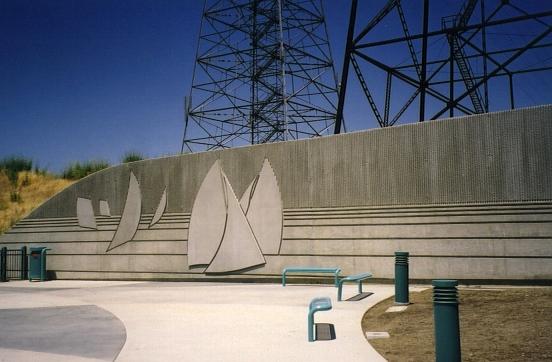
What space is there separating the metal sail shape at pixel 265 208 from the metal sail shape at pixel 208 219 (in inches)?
43.2

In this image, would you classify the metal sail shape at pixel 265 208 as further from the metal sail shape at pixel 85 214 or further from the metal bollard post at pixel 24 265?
the metal bollard post at pixel 24 265

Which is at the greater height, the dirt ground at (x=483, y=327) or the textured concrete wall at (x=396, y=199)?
the textured concrete wall at (x=396, y=199)

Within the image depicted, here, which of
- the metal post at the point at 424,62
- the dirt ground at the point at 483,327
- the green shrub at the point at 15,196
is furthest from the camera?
the green shrub at the point at 15,196

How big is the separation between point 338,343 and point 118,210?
50.0 ft

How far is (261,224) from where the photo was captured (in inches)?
693

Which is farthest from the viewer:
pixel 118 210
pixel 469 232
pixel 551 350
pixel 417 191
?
pixel 118 210

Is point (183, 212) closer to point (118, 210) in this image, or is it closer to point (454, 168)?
point (118, 210)

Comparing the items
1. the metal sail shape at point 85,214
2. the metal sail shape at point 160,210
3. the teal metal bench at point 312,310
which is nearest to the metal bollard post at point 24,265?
the metal sail shape at point 85,214

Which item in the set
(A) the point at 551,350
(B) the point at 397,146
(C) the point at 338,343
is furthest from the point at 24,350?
(B) the point at 397,146

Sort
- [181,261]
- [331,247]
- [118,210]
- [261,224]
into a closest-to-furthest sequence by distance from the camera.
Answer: [331,247] → [261,224] → [181,261] → [118,210]

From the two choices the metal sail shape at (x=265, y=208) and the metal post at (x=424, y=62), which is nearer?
the metal post at (x=424, y=62)

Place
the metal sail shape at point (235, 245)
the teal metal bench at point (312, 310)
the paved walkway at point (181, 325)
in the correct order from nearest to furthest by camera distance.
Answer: the paved walkway at point (181, 325), the teal metal bench at point (312, 310), the metal sail shape at point (235, 245)

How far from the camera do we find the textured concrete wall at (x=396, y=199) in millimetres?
13586

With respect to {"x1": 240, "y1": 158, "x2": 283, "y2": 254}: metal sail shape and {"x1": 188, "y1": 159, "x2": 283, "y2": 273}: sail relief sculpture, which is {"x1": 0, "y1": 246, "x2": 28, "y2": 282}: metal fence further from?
{"x1": 240, "y1": 158, "x2": 283, "y2": 254}: metal sail shape
